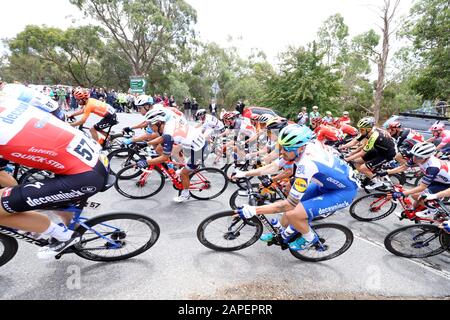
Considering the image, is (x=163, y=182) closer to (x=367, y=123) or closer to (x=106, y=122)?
(x=106, y=122)

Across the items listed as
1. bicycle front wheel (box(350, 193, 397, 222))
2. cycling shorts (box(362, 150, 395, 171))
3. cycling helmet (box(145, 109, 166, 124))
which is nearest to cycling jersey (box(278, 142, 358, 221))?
bicycle front wheel (box(350, 193, 397, 222))

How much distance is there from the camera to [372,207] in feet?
15.4

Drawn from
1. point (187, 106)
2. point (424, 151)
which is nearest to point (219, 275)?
point (424, 151)

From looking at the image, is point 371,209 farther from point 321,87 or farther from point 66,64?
point 66,64

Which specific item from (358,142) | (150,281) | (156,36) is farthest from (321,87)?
(156,36)

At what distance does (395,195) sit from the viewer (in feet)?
13.9

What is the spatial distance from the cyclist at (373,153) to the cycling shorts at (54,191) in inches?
214

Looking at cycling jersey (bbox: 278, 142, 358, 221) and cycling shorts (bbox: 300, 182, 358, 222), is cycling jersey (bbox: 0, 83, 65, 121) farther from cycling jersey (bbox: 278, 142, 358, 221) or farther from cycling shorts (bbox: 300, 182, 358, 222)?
cycling shorts (bbox: 300, 182, 358, 222)

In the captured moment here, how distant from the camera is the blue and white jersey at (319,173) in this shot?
2734mm

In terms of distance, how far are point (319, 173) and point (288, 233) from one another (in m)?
0.87

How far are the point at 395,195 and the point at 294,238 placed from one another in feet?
7.75

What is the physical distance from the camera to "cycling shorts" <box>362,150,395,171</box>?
560 centimetres

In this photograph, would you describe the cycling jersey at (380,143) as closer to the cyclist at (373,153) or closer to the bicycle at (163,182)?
the cyclist at (373,153)

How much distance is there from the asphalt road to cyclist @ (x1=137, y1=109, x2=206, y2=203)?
134 cm
